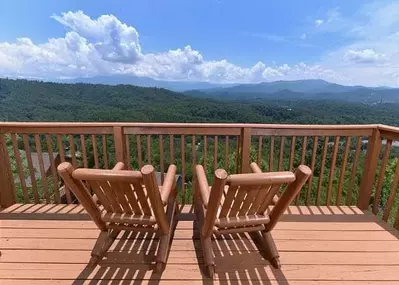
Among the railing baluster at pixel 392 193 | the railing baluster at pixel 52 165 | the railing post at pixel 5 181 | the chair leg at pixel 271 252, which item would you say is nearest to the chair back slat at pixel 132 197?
the chair leg at pixel 271 252

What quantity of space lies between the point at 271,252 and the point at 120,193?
1.31 meters

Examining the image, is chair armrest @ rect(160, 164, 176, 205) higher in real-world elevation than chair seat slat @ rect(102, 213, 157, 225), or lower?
higher

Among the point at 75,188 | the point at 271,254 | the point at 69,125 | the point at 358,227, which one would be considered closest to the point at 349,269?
the point at 271,254

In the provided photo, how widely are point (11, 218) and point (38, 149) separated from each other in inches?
31.7

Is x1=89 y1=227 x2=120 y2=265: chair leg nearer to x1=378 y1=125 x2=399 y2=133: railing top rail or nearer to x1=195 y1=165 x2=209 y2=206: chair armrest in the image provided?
x1=195 y1=165 x2=209 y2=206: chair armrest

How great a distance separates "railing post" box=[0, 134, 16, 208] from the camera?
2.78 metres

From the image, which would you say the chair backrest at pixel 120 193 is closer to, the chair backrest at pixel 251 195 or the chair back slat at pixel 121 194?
the chair back slat at pixel 121 194

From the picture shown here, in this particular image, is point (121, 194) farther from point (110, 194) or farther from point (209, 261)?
point (209, 261)

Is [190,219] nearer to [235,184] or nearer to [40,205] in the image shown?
[235,184]

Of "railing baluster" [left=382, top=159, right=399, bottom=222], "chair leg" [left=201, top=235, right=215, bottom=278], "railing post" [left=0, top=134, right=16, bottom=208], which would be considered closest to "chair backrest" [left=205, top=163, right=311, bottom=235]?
"chair leg" [left=201, top=235, right=215, bottom=278]

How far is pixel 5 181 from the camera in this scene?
112 inches

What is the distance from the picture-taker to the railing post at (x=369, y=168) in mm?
2722

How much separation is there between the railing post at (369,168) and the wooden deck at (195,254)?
10.1 inches

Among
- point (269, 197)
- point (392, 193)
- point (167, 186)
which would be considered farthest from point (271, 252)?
point (392, 193)
